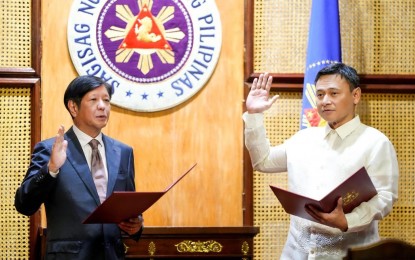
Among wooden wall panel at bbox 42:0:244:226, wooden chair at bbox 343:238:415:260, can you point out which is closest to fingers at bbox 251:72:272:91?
wooden wall panel at bbox 42:0:244:226

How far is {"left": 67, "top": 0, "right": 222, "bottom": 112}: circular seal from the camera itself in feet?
17.5

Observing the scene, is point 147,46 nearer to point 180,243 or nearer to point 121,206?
point 180,243

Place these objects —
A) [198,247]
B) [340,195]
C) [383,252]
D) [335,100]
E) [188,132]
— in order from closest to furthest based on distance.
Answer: [383,252] < [340,195] < [335,100] < [198,247] < [188,132]

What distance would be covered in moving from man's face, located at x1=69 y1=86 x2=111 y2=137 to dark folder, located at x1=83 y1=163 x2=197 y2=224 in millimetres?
513

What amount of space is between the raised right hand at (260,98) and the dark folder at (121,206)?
757 millimetres

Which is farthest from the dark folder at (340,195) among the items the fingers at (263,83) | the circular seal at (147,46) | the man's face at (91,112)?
the circular seal at (147,46)

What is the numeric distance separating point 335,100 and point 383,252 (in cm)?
127

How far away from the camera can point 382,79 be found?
218 inches

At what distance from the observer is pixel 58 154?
368 cm

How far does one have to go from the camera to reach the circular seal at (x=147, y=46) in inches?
210

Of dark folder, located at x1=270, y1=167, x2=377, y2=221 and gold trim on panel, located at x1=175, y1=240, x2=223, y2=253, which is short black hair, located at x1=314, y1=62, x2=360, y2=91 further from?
gold trim on panel, located at x1=175, y1=240, x2=223, y2=253

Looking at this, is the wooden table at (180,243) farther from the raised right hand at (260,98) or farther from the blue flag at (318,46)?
the raised right hand at (260,98)

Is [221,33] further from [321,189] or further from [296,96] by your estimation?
[321,189]

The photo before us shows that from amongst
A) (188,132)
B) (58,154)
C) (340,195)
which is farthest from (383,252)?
(188,132)
